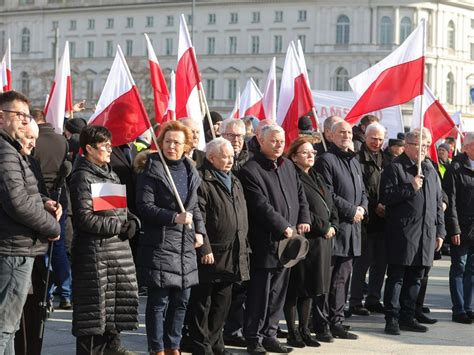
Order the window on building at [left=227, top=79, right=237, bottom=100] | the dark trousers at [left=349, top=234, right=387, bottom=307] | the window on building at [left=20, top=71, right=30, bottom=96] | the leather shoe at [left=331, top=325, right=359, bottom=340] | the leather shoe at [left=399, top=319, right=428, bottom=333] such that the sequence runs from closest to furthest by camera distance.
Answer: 1. the leather shoe at [left=331, top=325, right=359, bottom=340]
2. the leather shoe at [left=399, top=319, right=428, bottom=333]
3. the dark trousers at [left=349, top=234, right=387, bottom=307]
4. the window on building at [left=227, top=79, right=237, bottom=100]
5. the window on building at [left=20, top=71, right=30, bottom=96]

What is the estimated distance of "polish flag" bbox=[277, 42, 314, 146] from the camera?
11.8m

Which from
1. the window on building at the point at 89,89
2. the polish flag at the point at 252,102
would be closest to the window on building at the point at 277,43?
the window on building at the point at 89,89

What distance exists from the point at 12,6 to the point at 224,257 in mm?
101449

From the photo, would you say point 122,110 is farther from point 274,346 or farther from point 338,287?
point 338,287

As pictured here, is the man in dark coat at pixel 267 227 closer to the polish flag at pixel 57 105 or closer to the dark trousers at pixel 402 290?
the dark trousers at pixel 402 290

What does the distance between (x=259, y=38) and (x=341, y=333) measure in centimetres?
8425

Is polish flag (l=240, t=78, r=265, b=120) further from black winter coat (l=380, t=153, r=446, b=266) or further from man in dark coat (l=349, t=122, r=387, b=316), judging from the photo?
black winter coat (l=380, t=153, r=446, b=266)

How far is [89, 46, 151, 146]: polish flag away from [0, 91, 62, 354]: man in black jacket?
2.21 meters

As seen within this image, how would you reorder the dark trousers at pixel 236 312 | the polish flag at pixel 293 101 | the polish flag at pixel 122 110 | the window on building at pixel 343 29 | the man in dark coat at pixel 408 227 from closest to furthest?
1. the polish flag at pixel 122 110
2. the dark trousers at pixel 236 312
3. the man in dark coat at pixel 408 227
4. the polish flag at pixel 293 101
5. the window on building at pixel 343 29

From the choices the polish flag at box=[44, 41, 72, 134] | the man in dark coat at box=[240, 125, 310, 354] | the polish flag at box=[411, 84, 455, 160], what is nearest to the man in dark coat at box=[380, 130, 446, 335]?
the man in dark coat at box=[240, 125, 310, 354]

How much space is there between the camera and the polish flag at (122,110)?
9.05 m

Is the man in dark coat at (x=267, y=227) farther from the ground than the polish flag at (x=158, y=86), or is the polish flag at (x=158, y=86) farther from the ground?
the polish flag at (x=158, y=86)

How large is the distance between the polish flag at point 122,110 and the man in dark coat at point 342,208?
67.2 inches

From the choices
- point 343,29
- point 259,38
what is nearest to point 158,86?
point 343,29
